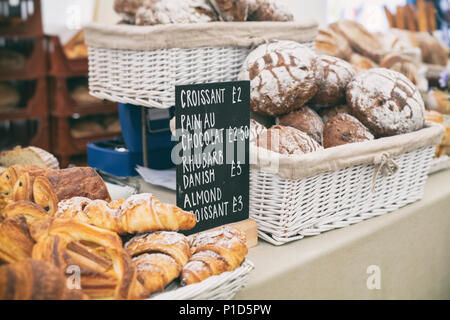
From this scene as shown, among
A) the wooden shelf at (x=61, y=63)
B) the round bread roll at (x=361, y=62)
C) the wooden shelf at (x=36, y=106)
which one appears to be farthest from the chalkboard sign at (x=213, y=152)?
the wooden shelf at (x=36, y=106)

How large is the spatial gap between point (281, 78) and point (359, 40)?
1.51 meters

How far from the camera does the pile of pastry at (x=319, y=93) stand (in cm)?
147

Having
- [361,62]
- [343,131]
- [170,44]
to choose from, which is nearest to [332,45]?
[361,62]

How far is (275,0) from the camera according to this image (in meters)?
1.76

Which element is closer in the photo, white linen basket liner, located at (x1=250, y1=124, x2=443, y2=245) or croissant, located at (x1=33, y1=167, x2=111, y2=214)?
croissant, located at (x1=33, y1=167, x2=111, y2=214)

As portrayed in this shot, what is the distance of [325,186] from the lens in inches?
52.4

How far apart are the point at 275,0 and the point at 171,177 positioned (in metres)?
0.80

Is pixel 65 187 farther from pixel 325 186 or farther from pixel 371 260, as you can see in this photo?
pixel 371 260

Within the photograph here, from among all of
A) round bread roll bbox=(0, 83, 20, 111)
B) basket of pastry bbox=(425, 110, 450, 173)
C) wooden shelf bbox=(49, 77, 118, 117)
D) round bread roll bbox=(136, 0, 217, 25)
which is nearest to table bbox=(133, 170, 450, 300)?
basket of pastry bbox=(425, 110, 450, 173)

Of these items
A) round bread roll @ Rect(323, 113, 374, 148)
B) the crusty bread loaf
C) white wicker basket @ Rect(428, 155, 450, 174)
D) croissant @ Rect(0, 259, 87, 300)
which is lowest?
white wicker basket @ Rect(428, 155, 450, 174)

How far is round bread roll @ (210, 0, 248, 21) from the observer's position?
1563 millimetres

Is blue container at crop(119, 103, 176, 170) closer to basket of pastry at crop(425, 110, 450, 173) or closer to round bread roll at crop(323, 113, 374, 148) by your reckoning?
round bread roll at crop(323, 113, 374, 148)

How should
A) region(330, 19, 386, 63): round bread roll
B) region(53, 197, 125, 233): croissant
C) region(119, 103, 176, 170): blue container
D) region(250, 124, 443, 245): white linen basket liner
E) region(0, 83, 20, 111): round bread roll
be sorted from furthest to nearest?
region(0, 83, 20, 111): round bread roll
region(330, 19, 386, 63): round bread roll
region(119, 103, 176, 170): blue container
region(250, 124, 443, 245): white linen basket liner
region(53, 197, 125, 233): croissant

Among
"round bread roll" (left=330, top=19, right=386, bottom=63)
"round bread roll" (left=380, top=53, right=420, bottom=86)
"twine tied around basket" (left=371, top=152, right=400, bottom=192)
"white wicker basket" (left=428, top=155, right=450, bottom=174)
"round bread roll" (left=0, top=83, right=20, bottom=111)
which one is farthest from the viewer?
"round bread roll" (left=0, top=83, right=20, bottom=111)
